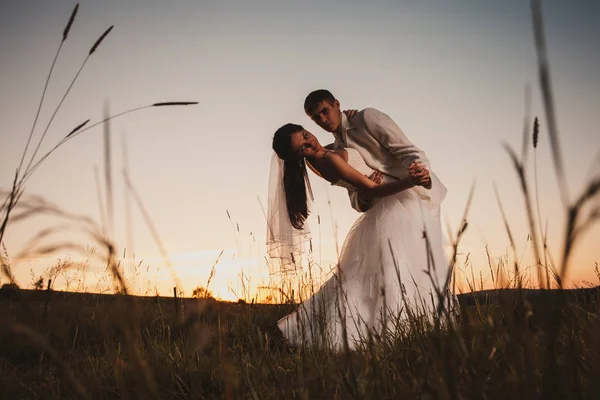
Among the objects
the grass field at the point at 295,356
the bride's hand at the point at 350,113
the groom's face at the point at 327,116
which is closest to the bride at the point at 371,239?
the groom's face at the point at 327,116

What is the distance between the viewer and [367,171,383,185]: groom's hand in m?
4.31

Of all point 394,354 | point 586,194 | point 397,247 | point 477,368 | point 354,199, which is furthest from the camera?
point 354,199

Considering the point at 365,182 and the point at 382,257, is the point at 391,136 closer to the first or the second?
the point at 365,182

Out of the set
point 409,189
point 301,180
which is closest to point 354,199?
point 409,189

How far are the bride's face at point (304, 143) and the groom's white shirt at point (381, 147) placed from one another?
9.5 inches

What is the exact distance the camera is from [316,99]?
440 cm

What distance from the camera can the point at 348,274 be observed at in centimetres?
432

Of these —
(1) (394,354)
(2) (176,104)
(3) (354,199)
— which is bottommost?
(1) (394,354)

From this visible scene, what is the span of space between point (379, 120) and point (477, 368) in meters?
3.44

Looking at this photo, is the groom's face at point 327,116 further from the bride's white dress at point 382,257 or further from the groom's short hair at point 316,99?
the bride's white dress at point 382,257

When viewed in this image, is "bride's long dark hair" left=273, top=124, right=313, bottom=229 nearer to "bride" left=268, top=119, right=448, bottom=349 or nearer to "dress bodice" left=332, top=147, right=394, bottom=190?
"bride" left=268, top=119, right=448, bottom=349

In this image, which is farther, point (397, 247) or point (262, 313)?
point (262, 313)

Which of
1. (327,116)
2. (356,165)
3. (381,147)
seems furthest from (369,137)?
(327,116)

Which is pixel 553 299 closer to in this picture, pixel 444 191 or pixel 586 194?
pixel 586 194
